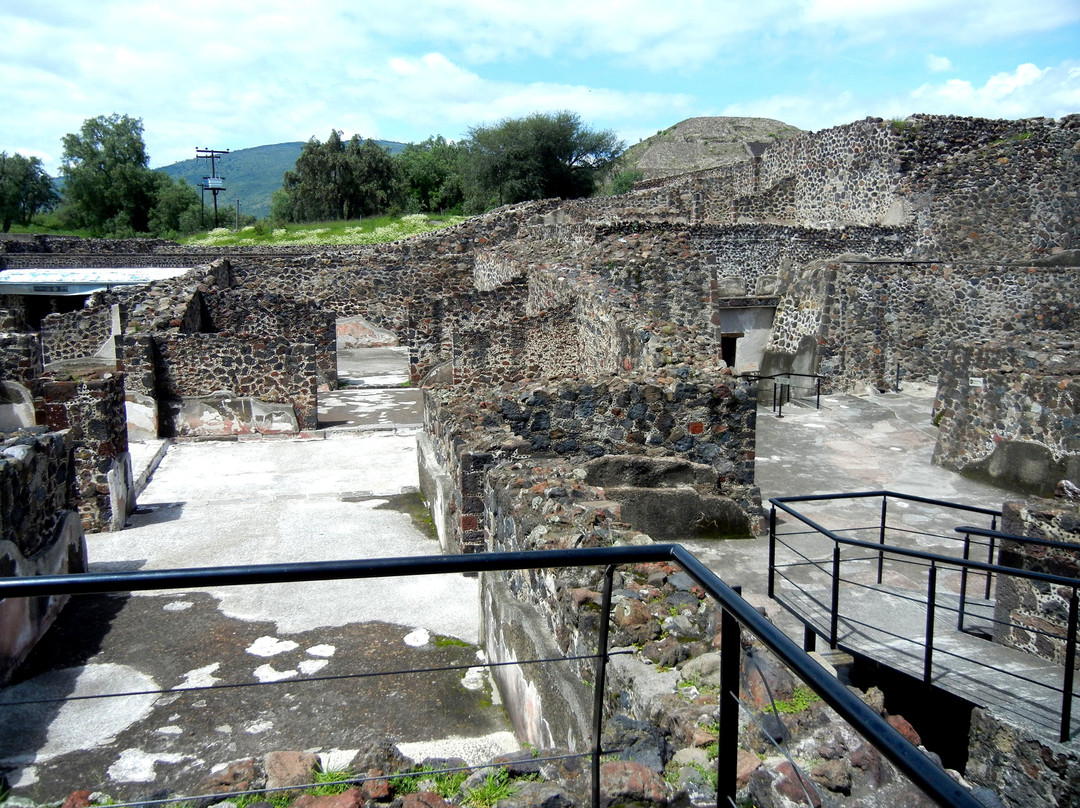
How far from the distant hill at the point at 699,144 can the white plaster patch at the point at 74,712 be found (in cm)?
4592

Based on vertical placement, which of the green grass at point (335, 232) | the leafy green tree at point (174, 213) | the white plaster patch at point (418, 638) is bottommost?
the white plaster patch at point (418, 638)

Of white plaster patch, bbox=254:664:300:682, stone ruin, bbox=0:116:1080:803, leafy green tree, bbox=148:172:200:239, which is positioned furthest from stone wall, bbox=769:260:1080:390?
leafy green tree, bbox=148:172:200:239

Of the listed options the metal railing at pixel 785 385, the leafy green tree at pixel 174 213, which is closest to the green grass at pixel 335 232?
the leafy green tree at pixel 174 213

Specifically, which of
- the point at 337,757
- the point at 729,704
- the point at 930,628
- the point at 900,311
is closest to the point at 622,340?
the point at 930,628

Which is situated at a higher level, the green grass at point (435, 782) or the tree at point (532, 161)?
the tree at point (532, 161)

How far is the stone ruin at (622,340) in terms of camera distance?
680cm

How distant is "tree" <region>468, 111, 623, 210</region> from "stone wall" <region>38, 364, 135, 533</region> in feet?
103

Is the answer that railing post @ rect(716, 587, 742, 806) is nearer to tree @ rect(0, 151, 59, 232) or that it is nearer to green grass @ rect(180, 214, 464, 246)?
green grass @ rect(180, 214, 464, 246)

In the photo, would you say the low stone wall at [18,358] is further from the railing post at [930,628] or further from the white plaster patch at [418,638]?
the railing post at [930,628]

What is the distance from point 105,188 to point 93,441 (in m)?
56.1

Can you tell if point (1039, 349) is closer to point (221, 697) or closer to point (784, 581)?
point (784, 581)

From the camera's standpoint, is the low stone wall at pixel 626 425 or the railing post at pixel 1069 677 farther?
the low stone wall at pixel 626 425

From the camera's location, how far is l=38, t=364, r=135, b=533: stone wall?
8414mm

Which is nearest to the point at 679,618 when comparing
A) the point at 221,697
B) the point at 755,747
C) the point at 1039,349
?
the point at 755,747
